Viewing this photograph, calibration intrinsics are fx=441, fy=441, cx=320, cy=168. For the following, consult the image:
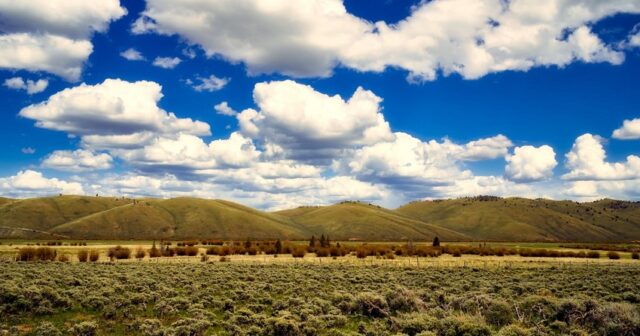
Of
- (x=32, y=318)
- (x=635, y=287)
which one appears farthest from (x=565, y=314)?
(x=32, y=318)

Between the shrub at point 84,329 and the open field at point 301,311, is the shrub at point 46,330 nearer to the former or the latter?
the open field at point 301,311

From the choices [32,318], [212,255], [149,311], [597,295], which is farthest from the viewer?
[212,255]

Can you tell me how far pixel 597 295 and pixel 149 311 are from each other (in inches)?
1145

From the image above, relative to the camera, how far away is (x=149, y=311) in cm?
2466

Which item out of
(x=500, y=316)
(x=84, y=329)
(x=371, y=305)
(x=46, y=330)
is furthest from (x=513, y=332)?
(x=46, y=330)

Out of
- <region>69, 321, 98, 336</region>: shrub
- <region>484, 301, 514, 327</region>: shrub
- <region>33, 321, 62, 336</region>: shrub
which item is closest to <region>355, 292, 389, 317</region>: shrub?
<region>484, 301, 514, 327</region>: shrub

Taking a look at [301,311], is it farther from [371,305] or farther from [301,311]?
[371,305]

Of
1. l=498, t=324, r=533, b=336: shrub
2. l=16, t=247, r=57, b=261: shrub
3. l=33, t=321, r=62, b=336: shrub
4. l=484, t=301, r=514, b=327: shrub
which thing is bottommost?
l=16, t=247, r=57, b=261: shrub

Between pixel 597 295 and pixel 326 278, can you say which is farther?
pixel 326 278

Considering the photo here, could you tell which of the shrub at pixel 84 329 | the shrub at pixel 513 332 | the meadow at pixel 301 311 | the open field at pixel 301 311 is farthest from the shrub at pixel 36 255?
the shrub at pixel 513 332

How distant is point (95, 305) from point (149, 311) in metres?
3.12

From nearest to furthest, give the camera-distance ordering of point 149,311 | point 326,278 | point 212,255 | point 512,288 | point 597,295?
1. point 149,311
2. point 597,295
3. point 512,288
4. point 326,278
5. point 212,255

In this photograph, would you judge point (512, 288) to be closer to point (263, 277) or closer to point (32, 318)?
point (263, 277)

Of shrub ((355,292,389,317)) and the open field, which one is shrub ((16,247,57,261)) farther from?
shrub ((355,292,389,317))
